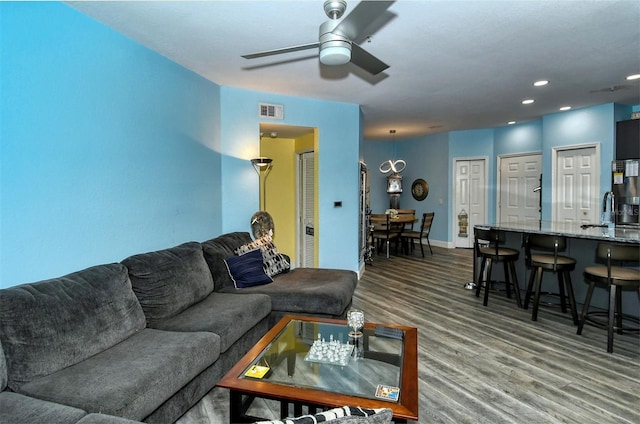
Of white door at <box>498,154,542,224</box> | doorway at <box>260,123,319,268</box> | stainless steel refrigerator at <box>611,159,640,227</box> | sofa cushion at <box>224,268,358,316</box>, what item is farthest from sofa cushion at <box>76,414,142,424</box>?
white door at <box>498,154,542,224</box>

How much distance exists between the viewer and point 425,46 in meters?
3.13

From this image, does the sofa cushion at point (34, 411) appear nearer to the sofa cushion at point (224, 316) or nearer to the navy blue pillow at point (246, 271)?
the sofa cushion at point (224, 316)

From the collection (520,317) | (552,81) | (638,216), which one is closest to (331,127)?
(552,81)

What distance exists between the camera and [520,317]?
3717mm

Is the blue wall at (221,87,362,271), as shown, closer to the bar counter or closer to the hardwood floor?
the hardwood floor

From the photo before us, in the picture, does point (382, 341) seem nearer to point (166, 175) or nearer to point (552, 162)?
point (166, 175)

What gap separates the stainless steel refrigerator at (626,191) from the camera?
5125 millimetres

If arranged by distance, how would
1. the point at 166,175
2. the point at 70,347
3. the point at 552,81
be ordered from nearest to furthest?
the point at 70,347
the point at 166,175
the point at 552,81

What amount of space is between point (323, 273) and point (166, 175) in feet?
6.12

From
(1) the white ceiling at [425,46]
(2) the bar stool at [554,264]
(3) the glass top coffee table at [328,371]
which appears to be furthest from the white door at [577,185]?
(3) the glass top coffee table at [328,371]

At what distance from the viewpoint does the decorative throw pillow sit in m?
3.59

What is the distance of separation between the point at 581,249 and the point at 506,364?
6.34 ft

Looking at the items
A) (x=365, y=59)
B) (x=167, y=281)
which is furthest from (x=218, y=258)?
(x=365, y=59)

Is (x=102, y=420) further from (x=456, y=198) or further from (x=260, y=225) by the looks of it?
(x=456, y=198)
